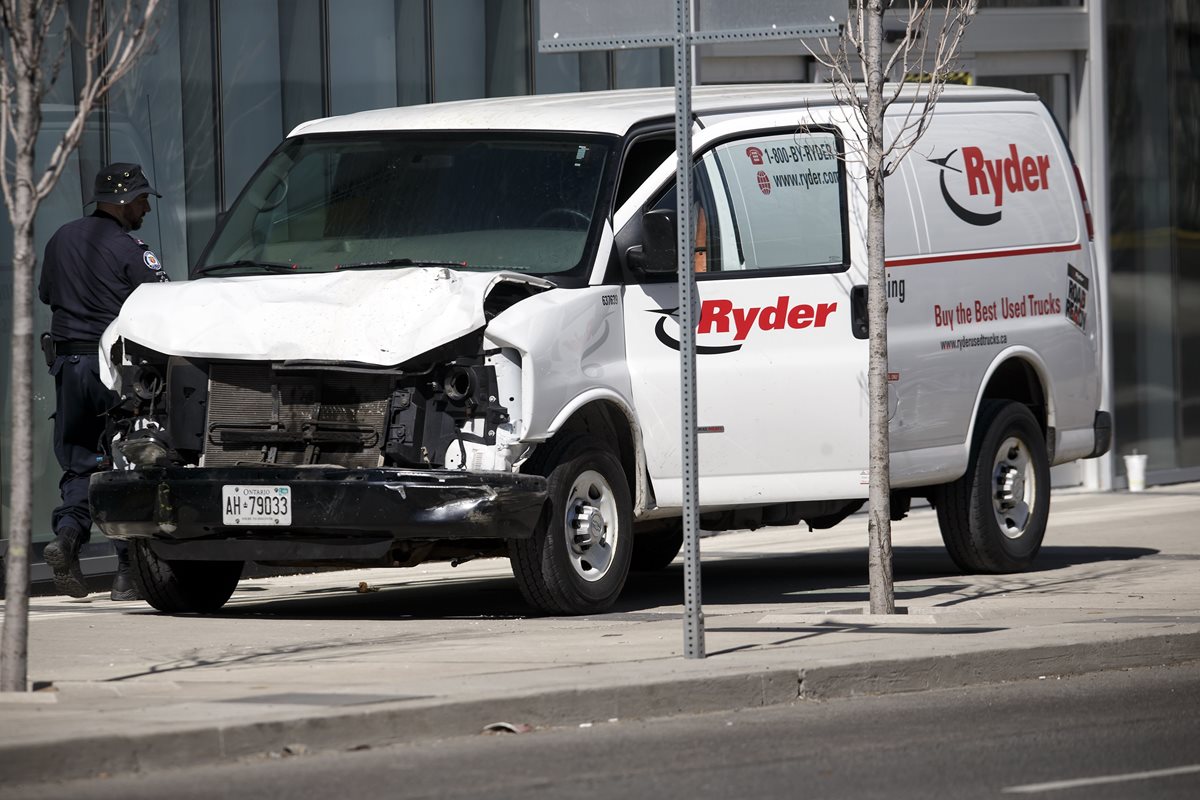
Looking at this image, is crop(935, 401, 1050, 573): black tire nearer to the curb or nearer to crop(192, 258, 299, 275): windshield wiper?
the curb

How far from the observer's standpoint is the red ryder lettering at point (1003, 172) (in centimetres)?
1309

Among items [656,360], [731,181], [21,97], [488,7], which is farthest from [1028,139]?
[21,97]

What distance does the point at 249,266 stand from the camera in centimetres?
1142

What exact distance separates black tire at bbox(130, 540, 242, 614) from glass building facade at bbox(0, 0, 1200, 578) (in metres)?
1.91

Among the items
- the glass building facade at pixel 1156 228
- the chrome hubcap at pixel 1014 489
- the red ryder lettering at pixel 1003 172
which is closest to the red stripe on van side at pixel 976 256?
the red ryder lettering at pixel 1003 172

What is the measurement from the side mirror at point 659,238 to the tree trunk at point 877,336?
0.94m

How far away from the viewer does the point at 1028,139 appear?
13.6 m

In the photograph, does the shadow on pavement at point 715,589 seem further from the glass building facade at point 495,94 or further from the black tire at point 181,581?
the glass building facade at point 495,94

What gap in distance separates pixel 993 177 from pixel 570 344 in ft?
12.0

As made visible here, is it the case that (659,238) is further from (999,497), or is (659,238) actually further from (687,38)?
(999,497)

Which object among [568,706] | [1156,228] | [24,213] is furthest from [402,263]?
[1156,228]

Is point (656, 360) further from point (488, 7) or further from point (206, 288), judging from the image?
point (488, 7)

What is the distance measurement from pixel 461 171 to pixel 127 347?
1.89 meters

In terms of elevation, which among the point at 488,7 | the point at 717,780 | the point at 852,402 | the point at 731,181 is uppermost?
the point at 488,7
